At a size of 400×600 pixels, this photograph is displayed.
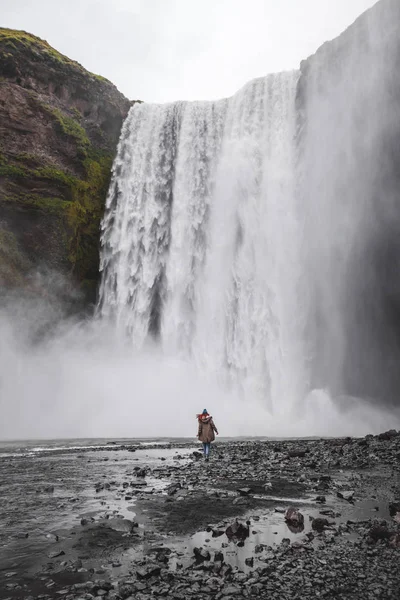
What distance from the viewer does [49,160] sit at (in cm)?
3491

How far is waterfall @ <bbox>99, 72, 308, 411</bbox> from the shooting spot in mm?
29609

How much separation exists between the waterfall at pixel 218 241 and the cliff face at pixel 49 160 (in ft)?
7.21

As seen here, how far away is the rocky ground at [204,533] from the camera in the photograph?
12.9 feet

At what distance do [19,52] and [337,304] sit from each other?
1325 inches

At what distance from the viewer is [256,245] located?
31750 mm

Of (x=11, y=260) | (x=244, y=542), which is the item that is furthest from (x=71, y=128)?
(x=244, y=542)

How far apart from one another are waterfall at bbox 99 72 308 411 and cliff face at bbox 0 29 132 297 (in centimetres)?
220

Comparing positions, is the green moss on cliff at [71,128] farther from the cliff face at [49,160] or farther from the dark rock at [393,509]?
the dark rock at [393,509]

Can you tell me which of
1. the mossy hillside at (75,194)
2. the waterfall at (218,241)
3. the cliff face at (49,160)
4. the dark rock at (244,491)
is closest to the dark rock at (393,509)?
the dark rock at (244,491)

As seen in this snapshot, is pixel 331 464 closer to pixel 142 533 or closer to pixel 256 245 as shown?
pixel 142 533

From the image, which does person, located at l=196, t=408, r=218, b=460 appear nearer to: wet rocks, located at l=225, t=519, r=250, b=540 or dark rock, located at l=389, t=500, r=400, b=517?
dark rock, located at l=389, t=500, r=400, b=517

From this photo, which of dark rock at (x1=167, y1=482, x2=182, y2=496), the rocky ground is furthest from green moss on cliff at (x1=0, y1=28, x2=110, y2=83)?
dark rock at (x1=167, y1=482, x2=182, y2=496)

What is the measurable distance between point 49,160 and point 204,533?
35.3 m

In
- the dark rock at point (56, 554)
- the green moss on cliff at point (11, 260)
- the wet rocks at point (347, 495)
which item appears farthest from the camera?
the green moss on cliff at point (11, 260)
